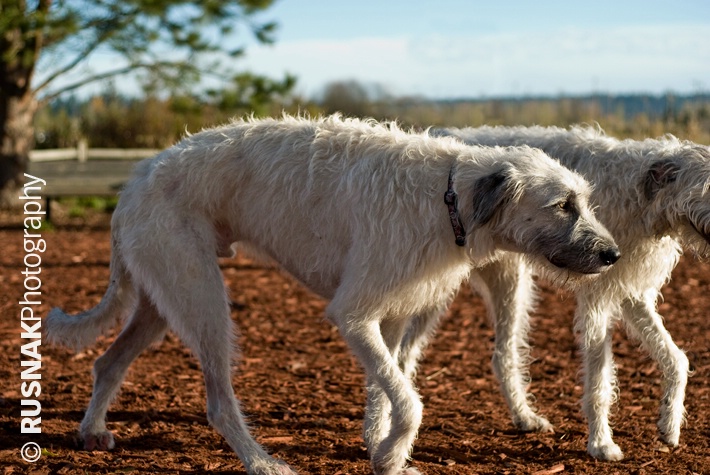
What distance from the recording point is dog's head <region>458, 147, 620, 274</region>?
15.0 feet

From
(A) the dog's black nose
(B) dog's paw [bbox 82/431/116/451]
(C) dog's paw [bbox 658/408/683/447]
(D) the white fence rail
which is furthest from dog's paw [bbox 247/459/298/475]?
(D) the white fence rail

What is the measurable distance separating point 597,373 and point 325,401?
208 cm

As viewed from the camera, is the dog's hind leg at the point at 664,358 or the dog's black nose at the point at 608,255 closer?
the dog's black nose at the point at 608,255

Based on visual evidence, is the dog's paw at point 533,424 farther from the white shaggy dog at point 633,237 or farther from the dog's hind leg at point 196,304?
the dog's hind leg at point 196,304

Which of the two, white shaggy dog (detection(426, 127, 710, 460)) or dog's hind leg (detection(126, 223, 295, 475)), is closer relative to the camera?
dog's hind leg (detection(126, 223, 295, 475))

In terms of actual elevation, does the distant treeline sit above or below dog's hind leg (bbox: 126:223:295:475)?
above

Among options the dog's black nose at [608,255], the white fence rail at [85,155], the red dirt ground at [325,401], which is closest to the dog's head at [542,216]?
the dog's black nose at [608,255]

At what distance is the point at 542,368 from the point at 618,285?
2.27 meters

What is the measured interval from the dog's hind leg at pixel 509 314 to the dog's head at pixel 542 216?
1.42 meters

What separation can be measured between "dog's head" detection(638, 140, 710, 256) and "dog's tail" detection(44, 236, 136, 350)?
3.23m

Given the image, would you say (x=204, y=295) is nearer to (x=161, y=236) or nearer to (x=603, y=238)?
(x=161, y=236)

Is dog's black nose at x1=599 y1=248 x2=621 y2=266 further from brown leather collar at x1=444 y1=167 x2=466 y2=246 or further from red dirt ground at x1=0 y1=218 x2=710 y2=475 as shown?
red dirt ground at x1=0 y1=218 x2=710 y2=475

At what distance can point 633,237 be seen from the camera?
5504 millimetres
